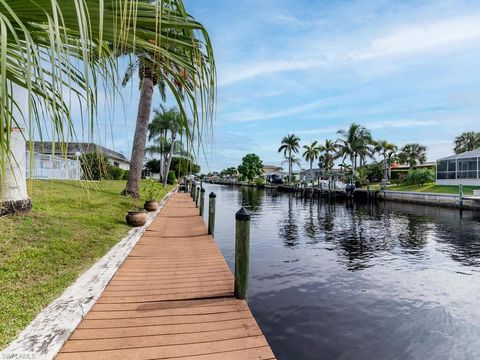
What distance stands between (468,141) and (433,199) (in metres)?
53.4

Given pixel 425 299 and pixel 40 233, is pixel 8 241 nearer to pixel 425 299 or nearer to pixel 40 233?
pixel 40 233

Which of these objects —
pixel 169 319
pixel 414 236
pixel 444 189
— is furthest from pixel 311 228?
pixel 444 189

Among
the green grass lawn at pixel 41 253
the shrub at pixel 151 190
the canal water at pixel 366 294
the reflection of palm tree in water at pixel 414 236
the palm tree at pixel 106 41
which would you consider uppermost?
the palm tree at pixel 106 41

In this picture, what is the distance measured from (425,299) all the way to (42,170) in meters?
22.4

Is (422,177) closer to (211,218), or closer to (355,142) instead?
(355,142)

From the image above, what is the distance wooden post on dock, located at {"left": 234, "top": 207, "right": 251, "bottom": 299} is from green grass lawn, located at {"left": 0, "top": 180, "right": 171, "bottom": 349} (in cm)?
233

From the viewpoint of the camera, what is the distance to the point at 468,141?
7469 cm

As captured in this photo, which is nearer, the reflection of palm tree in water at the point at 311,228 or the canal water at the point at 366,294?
the canal water at the point at 366,294

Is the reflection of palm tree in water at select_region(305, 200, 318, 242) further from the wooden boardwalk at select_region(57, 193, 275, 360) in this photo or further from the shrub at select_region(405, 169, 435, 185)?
the shrub at select_region(405, 169, 435, 185)

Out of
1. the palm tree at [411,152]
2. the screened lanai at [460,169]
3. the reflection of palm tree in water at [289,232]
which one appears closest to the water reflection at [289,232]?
the reflection of palm tree in water at [289,232]

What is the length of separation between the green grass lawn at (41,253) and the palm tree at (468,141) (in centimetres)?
8420

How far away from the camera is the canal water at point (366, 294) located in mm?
6102

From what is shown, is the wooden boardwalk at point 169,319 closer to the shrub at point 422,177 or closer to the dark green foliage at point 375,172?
the shrub at point 422,177

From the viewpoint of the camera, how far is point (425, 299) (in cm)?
844
